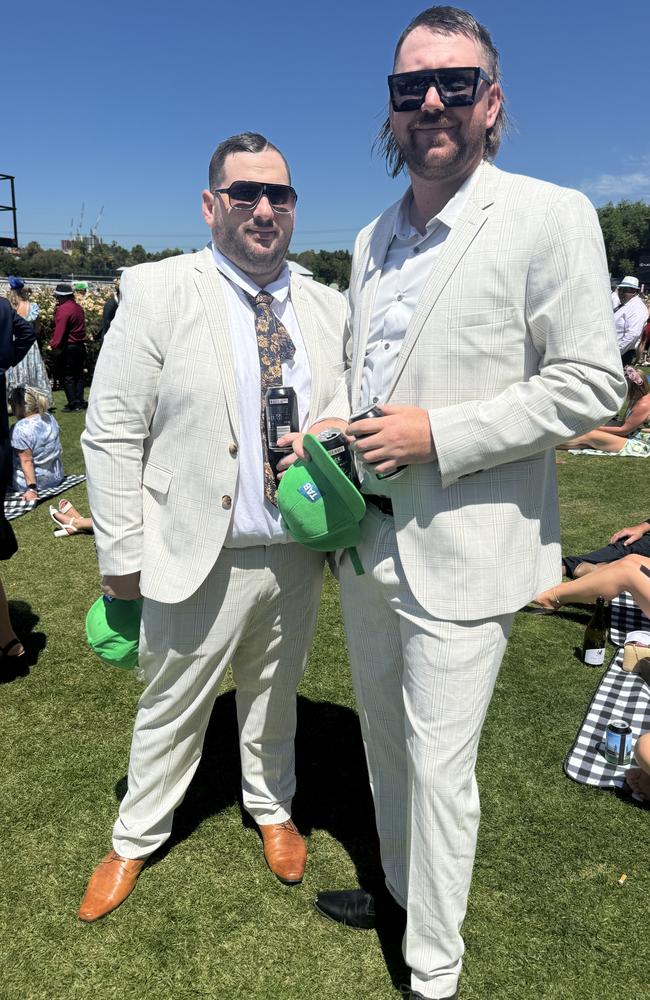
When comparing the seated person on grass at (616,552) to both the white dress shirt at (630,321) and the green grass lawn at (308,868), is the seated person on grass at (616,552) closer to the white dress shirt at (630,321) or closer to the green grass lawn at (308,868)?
the green grass lawn at (308,868)

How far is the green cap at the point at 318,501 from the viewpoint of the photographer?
6.32ft

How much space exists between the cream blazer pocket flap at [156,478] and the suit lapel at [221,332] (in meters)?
0.26

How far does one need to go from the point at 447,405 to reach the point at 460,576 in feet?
1.40

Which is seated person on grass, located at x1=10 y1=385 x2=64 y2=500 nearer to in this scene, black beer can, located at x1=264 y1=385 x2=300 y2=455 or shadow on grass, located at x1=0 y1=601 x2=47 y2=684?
shadow on grass, located at x1=0 y1=601 x2=47 y2=684

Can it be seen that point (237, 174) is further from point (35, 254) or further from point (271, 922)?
point (35, 254)

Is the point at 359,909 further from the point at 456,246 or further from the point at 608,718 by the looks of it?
the point at 456,246

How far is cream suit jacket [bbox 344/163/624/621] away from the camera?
5.47 ft

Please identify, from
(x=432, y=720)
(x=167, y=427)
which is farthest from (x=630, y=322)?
(x=432, y=720)

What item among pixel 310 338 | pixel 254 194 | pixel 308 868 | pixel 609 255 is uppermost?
pixel 609 255

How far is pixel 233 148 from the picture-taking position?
2.21 m

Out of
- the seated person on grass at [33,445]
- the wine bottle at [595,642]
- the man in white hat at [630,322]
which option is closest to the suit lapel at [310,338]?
the wine bottle at [595,642]

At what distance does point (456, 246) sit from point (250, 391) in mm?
765

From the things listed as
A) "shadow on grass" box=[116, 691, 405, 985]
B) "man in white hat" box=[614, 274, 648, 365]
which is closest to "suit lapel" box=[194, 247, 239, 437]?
"shadow on grass" box=[116, 691, 405, 985]

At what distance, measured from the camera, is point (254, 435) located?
2248 mm
